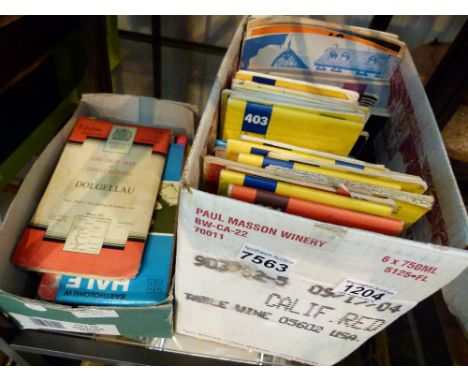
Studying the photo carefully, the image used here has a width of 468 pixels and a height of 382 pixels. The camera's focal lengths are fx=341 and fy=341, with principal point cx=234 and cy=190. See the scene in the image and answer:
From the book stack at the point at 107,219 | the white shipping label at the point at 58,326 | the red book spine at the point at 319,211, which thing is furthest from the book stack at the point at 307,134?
the white shipping label at the point at 58,326

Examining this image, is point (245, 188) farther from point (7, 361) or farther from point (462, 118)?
point (7, 361)

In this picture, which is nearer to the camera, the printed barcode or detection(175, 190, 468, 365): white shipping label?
detection(175, 190, 468, 365): white shipping label

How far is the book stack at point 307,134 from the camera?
476mm

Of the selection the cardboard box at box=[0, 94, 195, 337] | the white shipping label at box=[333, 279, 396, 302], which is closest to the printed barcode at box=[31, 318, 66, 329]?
the cardboard box at box=[0, 94, 195, 337]

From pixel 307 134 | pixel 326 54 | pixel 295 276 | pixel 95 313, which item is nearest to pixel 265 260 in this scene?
pixel 295 276

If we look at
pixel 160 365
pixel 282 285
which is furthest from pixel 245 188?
pixel 160 365

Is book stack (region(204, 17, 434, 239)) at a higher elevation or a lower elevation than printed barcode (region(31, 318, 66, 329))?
higher

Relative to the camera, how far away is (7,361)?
1096 millimetres

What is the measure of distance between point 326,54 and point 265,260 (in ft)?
1.71

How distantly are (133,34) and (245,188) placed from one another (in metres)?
0.98

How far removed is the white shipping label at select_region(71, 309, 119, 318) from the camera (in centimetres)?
65

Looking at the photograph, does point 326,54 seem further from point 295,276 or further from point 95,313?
point 95,313

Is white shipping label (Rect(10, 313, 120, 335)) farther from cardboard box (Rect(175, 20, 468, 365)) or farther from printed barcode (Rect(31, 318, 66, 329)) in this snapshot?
cardboard box (Rect(175, 20, 468, 365))

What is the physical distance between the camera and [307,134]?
0.64m
